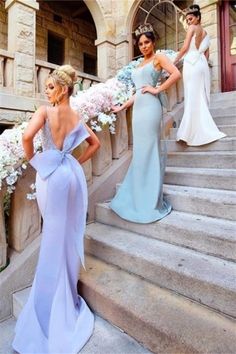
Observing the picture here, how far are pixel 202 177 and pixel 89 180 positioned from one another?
3.35ft

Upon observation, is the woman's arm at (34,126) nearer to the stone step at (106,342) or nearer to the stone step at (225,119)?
the stone step at (106,342)

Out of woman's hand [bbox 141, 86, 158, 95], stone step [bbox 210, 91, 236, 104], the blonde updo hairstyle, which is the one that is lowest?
the blonde updo hairstyle

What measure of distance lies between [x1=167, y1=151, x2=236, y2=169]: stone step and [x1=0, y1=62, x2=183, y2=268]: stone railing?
53cm

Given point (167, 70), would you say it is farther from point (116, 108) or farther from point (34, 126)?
point (34, 126)

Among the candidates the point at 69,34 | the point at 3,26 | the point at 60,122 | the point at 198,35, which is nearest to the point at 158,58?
the point at 60,122

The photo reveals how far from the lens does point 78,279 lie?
71.4 inches

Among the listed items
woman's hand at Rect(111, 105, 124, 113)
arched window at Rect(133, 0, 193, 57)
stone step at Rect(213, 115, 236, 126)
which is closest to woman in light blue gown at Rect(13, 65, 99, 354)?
woman's hand at Rect(111, 105, 124, 113)

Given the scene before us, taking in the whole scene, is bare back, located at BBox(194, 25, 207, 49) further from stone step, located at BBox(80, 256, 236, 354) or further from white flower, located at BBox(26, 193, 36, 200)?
stone step, located at BBox(80, 256, 236, 354)

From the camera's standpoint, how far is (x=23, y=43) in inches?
195

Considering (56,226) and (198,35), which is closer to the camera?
(56,226)

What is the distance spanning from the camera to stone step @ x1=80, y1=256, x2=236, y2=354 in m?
1.23

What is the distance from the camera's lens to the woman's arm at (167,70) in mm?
2046

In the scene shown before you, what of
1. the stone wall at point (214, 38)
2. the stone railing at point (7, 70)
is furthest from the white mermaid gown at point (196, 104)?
the stone railing at point (7, 70)

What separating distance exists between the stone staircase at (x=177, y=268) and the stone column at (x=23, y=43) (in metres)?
3.38
